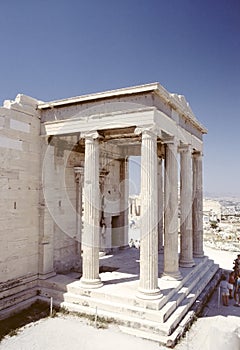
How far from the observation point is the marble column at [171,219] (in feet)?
40.0

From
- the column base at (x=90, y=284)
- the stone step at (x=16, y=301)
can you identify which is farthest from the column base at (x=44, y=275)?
the column base at (x=90, y=284)

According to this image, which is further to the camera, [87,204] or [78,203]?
[78,203]

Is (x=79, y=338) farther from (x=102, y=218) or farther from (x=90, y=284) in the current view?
(x=102, y=218)

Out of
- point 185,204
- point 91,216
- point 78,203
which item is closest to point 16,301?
point 91,216

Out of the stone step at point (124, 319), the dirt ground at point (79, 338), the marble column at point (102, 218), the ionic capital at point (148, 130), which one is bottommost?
the dirt ground at point (79, 338)

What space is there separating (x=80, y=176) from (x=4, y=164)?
4729 millimetres

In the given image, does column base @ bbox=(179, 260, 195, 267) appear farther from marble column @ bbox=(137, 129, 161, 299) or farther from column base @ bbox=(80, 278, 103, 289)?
column base @ bbox=(80, 278, 103, 289)

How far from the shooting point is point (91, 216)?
11.6m

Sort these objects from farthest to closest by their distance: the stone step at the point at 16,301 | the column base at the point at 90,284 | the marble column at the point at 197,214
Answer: the marble column at the point at 197,214 → the column base at the point at 90,284 → the stone step at the point at 16,301

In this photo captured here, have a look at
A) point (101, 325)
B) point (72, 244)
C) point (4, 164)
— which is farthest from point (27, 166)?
point (101, 325)

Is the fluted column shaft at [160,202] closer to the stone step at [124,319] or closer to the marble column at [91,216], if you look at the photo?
the marble column at [91,216]

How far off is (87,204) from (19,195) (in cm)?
283

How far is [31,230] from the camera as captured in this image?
40.8ft

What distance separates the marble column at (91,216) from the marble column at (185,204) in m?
4.82
